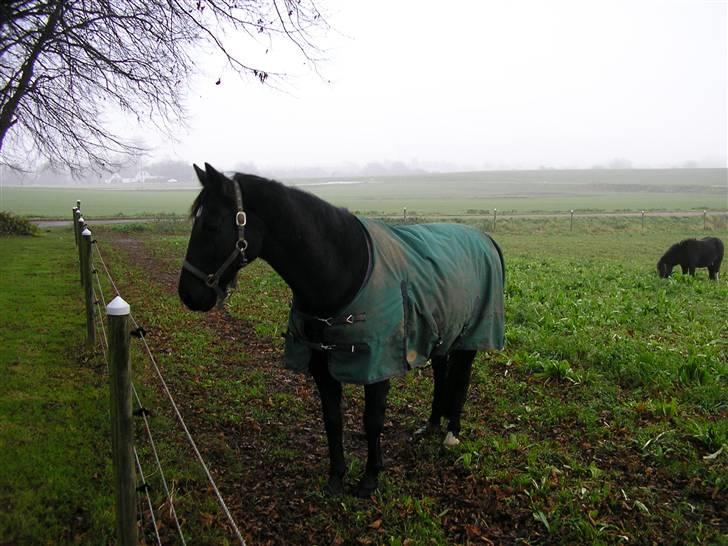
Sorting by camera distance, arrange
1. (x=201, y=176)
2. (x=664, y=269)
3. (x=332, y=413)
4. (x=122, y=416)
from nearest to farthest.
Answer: (x=122, y=416)
(x=201, y=176)
(x=332, y=413)
(x=664, y=269)

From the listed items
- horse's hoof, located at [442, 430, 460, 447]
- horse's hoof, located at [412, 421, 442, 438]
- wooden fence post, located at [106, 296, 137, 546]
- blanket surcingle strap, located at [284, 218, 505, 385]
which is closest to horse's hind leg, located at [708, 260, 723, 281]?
blanket surcingle strap, located at [284, 218, 505, 385]

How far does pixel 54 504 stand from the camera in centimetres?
363

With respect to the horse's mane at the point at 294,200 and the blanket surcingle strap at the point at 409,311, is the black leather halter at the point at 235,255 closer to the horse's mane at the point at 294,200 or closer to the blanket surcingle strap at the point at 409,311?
the horse's mane at the point at 294,200

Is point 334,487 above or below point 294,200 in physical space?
below

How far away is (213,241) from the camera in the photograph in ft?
10.5

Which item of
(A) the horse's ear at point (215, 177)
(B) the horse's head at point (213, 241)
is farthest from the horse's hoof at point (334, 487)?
(A) the horse's ear at point (215, 177)

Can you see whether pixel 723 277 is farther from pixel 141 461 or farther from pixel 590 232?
pixel 141 461

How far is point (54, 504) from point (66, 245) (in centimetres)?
1727

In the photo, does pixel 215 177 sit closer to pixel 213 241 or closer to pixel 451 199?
pixel 213 241

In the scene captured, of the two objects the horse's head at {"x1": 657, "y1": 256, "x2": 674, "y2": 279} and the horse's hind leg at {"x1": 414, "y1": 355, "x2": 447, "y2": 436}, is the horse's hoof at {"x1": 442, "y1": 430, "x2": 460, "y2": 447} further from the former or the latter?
the horse's head at {"x1": 657, "y1": 256, "x2": 674, "y2": 279}

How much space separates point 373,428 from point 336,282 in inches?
46.3

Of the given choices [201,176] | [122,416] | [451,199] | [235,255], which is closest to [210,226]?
[235,255]

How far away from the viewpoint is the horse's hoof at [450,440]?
4.54 meters

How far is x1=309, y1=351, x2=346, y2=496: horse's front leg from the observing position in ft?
12.3
